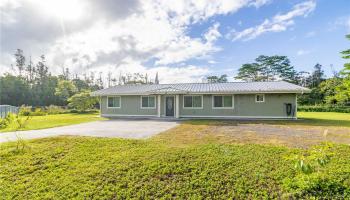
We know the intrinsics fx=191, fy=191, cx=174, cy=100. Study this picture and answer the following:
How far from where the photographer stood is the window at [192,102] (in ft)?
53.4

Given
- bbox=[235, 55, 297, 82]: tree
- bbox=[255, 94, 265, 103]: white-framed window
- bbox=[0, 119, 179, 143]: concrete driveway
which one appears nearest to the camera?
bbox=[0, 119, 179, 143]: concrete driveway

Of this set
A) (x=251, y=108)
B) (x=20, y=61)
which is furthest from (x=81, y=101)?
(x=20, y=61)

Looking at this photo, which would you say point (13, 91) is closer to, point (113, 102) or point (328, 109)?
point (113, 102)

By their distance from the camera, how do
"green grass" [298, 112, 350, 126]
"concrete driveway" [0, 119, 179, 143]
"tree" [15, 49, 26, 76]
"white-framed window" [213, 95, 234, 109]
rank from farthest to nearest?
"tree" [15, 49, 26, 76]
"white-framed window" [213, 95, 234, 109]
"green grass" [298, 112, 350, 126]
"concrete driveway" [0, 119, 179, 143]

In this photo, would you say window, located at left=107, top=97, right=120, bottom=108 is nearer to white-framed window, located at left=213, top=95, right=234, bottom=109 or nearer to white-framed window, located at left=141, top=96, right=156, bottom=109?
white-framed window, located at left=141, top=96, right=156, bottom=109

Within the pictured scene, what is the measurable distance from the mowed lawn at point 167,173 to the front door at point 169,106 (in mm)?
10526

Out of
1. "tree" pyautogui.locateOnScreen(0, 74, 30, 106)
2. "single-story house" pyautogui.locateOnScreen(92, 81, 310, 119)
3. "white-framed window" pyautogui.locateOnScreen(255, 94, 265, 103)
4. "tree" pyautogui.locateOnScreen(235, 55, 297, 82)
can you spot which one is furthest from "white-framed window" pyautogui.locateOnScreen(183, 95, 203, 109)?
"tree" pyautogui.locateOnScreen(0, 74, 30, 106)

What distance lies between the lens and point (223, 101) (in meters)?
15.8

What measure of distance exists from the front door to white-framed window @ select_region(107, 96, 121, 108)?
15.4 feet

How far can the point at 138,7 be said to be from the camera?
10688 mm

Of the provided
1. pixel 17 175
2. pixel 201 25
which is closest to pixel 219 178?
pixel 17 175

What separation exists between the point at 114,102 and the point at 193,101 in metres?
7.63

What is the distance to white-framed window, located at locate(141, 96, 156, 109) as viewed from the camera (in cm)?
1715

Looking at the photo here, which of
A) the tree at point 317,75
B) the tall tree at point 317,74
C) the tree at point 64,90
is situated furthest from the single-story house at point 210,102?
the tall tree at point 317,74
